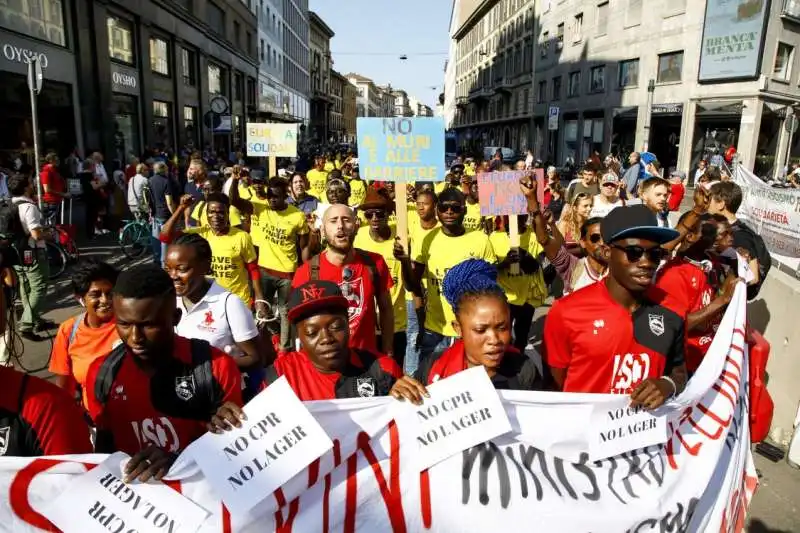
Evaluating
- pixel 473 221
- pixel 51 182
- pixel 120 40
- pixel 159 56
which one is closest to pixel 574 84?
pixel 159 56

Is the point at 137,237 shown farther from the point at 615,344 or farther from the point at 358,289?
the point at 615,344

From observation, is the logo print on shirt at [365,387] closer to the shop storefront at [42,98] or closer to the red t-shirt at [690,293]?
the red t-shirt at [690,293]

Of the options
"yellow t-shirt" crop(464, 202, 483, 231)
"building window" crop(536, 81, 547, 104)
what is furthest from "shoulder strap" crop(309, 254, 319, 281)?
"building window" crop(536, 81, 547, 104)

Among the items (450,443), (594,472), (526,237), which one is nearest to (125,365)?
(450,443)

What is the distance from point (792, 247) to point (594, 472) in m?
5.88

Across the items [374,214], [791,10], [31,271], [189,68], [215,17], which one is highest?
[215,17]

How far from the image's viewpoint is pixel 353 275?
3.95 meters

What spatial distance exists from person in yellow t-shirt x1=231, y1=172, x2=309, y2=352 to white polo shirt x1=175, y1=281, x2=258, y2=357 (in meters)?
2.69

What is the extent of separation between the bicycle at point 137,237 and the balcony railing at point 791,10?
28.6m

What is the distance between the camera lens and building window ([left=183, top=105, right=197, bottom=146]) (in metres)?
27.6

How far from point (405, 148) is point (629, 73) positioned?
3114cm

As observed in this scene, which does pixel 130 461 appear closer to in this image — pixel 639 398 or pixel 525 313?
pixel 639 398

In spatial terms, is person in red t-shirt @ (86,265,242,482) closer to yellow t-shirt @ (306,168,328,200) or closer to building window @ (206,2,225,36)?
yellow t-shirt @ (306,168,328,200)

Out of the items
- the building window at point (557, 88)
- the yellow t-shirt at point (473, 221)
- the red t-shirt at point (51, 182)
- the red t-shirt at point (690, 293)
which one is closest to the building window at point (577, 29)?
the building window at point (557, 88)
